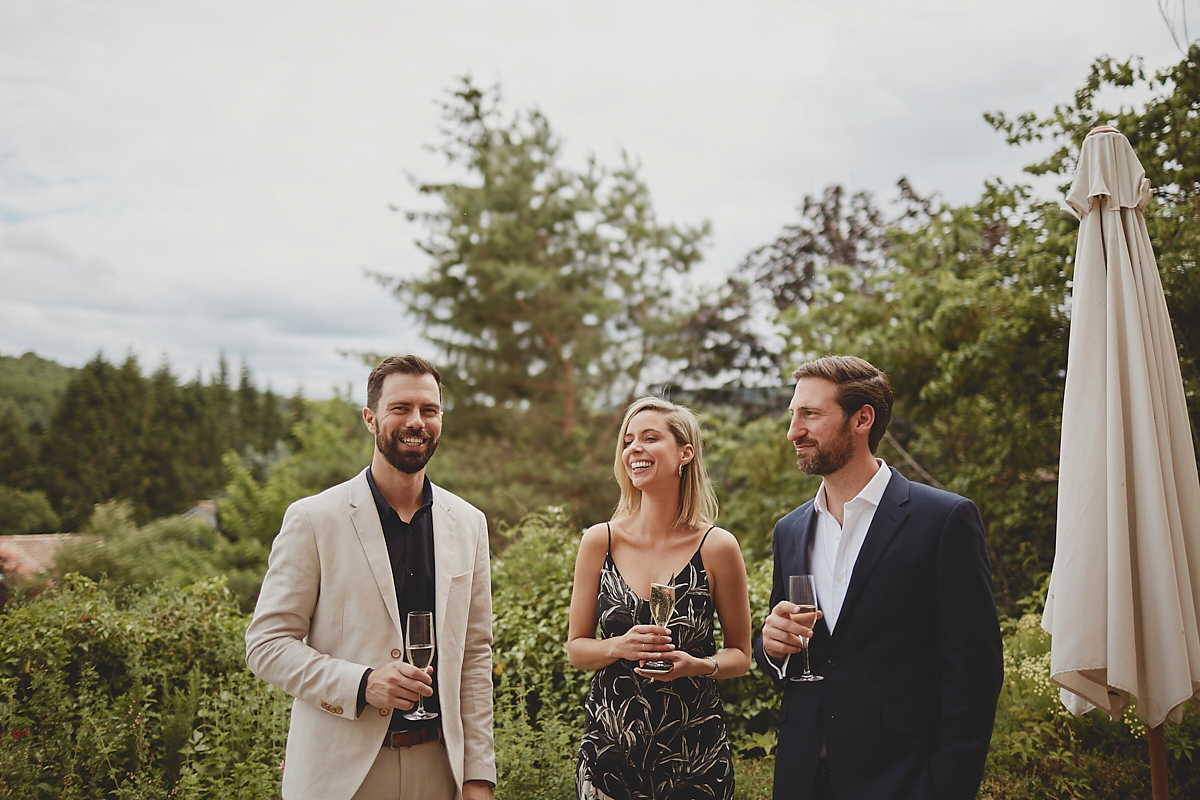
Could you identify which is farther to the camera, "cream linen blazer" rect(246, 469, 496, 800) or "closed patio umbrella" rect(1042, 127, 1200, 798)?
"closed patio umbrella" rect(1042, 127, 1200, 798)

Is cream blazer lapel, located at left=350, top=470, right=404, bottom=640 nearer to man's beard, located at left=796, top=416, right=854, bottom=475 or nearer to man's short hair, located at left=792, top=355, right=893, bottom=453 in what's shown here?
man's beard, located at left=796, top=416, right=854, bottom=475

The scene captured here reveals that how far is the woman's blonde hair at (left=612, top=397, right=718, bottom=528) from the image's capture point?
2.93m

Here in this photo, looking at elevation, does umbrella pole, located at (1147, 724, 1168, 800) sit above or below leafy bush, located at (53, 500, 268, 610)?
above

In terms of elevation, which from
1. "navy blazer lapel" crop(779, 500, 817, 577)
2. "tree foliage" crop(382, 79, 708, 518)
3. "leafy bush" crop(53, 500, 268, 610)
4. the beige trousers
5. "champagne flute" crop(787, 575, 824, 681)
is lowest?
"leafy bush" crop(53, 500, 268, 610)

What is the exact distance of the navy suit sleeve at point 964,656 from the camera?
2068 mm

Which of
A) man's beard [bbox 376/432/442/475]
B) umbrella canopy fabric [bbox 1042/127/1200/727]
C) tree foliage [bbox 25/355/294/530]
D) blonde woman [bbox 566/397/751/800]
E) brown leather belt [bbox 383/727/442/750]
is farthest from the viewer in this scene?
tree foliage [bbox 25/355/294/530]

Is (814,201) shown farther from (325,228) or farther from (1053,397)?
(325,228)

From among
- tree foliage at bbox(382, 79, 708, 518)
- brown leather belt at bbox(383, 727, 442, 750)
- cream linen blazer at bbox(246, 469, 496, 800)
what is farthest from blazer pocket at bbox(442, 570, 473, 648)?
tree foliage at bbox(382, 79, 708, 518)

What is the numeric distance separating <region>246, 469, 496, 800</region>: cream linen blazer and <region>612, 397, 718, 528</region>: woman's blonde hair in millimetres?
750

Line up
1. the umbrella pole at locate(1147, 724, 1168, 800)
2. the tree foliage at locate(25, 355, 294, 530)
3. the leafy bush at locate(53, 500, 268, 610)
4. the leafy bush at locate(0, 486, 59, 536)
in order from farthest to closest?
the tree foliage at locate(25, 355, 294, 530), the leafy bush at locate(0, 486, 59, 536), the leafy bush at locate(53, 500, 268, 610), the umbrella pole at locate(1147, 724, 1168, 800)

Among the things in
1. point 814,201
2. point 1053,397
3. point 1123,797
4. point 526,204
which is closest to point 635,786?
point 1123,797

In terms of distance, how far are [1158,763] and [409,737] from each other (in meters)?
2.74

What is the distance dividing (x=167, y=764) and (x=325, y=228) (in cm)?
1756

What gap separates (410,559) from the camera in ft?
8.27
